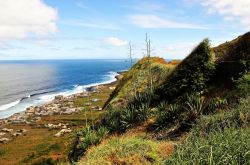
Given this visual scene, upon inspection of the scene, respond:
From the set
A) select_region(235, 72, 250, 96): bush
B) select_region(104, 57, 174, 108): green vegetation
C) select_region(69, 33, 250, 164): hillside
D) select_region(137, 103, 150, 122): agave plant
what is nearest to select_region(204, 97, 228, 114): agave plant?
select_region(69, 33, 250, 164): hillside

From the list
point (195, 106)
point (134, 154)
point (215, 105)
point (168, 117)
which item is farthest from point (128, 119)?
point (134, 154)

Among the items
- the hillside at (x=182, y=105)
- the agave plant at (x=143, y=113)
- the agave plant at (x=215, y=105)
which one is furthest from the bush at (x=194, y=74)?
the agave plant at (x=215, y=105)

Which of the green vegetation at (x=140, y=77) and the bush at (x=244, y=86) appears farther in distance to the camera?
the green vegetation at (x=140, y=77)

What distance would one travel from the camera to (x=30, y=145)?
58.1 meters

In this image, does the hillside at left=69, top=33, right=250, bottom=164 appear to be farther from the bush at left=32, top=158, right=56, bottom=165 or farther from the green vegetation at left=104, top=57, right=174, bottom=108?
the bush at left=32, top=158, right=56, bottom=165

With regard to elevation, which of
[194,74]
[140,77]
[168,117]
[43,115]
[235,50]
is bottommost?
[43,115]

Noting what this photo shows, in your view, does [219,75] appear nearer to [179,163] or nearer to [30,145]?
[179,163]

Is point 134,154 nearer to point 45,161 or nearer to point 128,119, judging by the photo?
point 128,119

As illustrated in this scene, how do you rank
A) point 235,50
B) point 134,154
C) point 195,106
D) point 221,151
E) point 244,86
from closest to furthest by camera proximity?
point 221,151 → point 134,154 → point 244,86 → point 195,106 → point 235,50

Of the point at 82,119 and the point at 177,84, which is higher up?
the point at 177,84

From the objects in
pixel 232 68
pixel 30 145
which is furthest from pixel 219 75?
pixel 30 145

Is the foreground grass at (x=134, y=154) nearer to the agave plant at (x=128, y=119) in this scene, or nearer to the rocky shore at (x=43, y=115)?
the agave plant at (x=128, y=119)

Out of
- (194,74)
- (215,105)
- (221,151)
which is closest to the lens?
(221,151)

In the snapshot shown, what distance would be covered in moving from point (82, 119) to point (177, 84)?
5563cm
